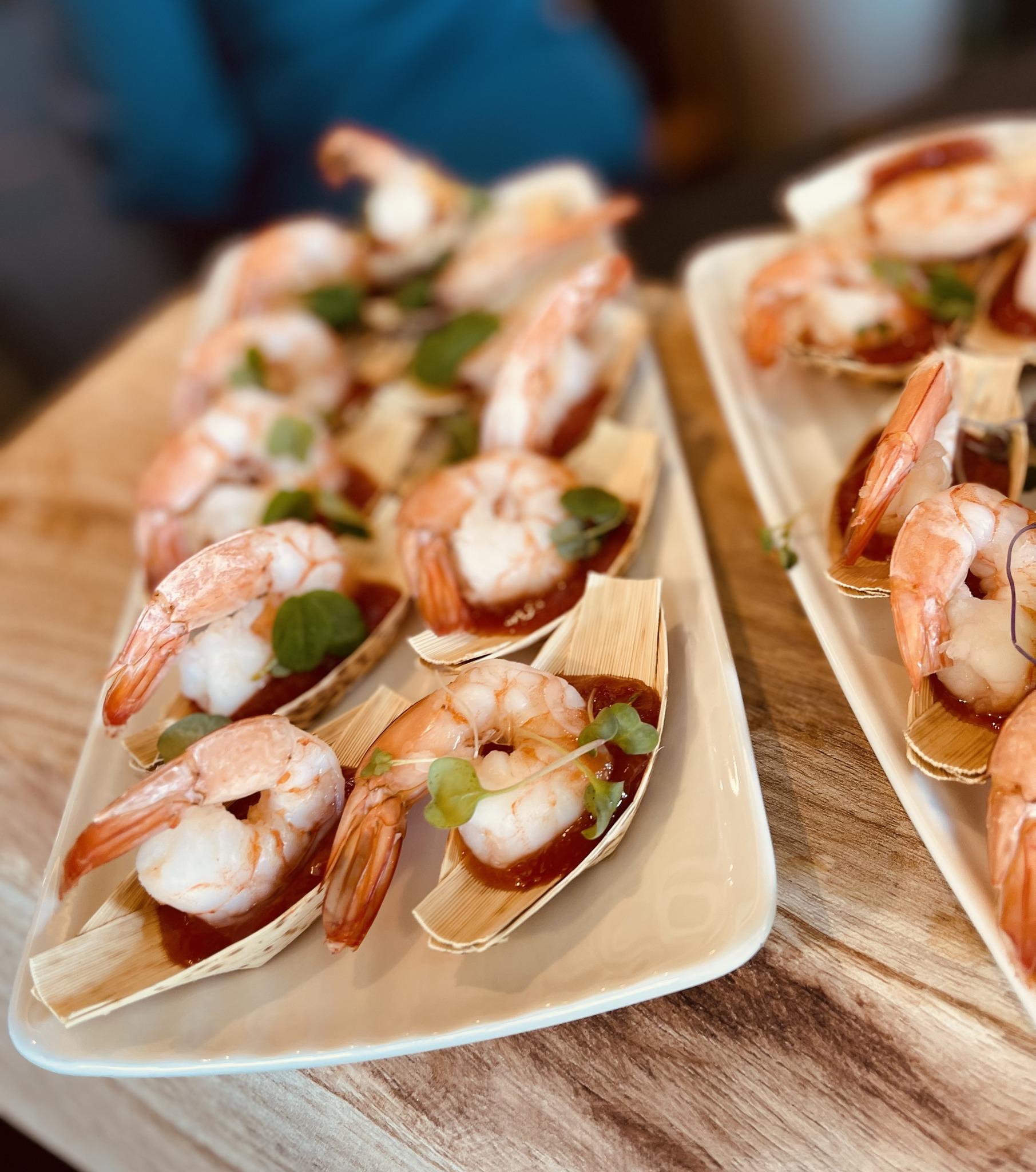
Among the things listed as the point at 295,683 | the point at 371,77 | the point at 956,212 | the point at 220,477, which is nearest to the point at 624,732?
the point at 295,683

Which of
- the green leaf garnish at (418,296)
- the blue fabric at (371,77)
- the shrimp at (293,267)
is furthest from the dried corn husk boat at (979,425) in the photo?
the blue fabric at (371,77)

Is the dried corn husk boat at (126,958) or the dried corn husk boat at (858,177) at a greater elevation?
the dried corn husk boat at (126,958)

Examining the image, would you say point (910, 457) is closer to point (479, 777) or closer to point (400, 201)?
point (479, 777)

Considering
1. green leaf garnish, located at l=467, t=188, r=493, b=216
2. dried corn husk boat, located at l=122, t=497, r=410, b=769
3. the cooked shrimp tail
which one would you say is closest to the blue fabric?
green leaf garnish, located at l=467, t=188, r=493, b=216

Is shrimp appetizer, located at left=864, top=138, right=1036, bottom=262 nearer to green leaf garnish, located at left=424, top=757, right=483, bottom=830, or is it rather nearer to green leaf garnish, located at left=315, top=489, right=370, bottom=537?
green leaf garnish, located at left=315, top=489, right=370, bottom=537

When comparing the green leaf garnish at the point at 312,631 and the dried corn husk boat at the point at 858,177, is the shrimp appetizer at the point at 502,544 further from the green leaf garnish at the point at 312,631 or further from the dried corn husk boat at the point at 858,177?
the dried corn husk boat at the point at 858,177

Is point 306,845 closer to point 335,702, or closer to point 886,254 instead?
point 335,702

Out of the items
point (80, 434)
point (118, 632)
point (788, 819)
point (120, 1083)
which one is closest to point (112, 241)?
point (80, 434)
